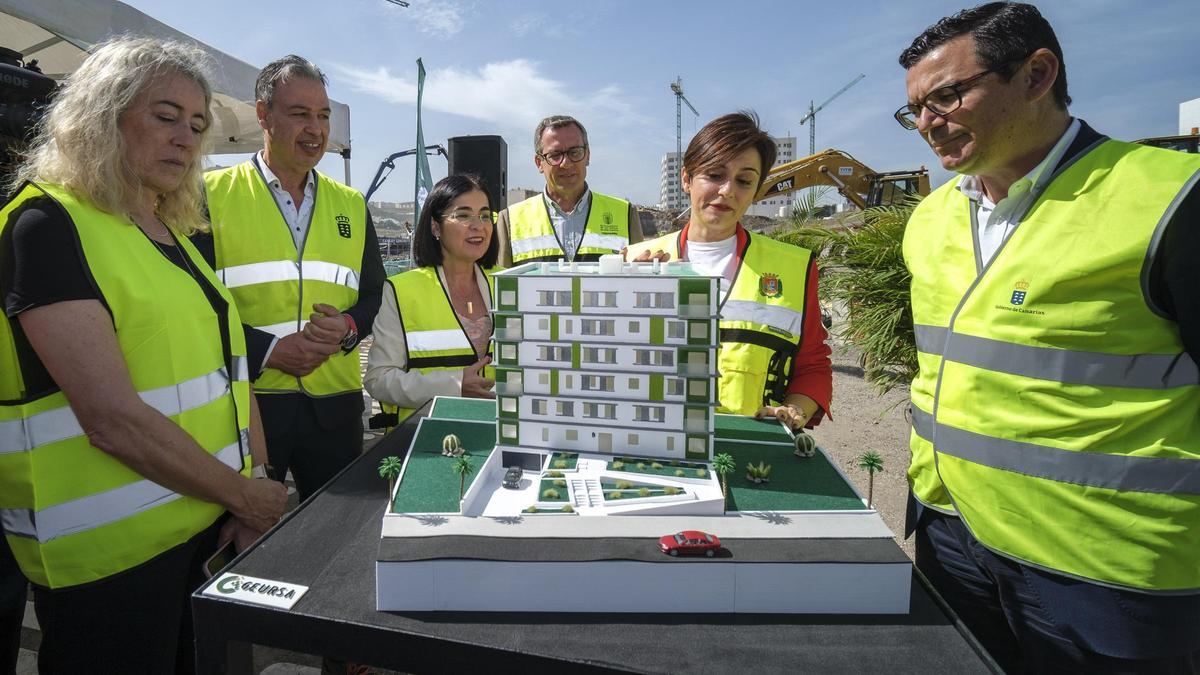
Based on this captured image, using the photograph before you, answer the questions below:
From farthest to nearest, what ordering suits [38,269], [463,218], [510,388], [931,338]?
1. [463,218]
2. [931,338]
3. [510,388]
4. [38,269]

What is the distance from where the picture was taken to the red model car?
141 centimetres

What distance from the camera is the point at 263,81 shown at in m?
2.99

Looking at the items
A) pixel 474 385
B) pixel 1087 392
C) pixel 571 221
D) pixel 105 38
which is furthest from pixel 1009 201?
pixel 105 38

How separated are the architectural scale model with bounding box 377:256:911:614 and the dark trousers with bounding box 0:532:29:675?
4.45ft

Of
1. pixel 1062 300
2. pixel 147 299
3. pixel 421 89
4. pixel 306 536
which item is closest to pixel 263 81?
pixel 147 299

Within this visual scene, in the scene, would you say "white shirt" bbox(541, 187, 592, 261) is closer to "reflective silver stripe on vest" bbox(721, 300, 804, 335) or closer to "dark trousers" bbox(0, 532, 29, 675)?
"reflective silver stripe on vest" bbox(721, 300, 804, 335)

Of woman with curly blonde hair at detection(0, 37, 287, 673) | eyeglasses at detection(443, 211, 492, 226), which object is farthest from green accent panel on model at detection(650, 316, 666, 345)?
eyeglasses at detection(443, 211, 492, 226)

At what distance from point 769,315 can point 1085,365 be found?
112 centimetres

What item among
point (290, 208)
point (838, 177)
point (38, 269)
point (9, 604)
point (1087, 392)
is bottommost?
point (9, 604)

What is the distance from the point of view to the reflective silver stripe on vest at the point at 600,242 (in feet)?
14.8

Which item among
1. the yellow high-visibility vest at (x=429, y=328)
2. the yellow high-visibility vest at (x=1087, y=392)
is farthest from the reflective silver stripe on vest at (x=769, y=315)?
the yellow high-visibility vest at (x=429, y=328)

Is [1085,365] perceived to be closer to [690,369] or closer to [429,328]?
[690,369]

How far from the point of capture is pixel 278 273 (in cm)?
290

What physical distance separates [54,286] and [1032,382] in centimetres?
265
